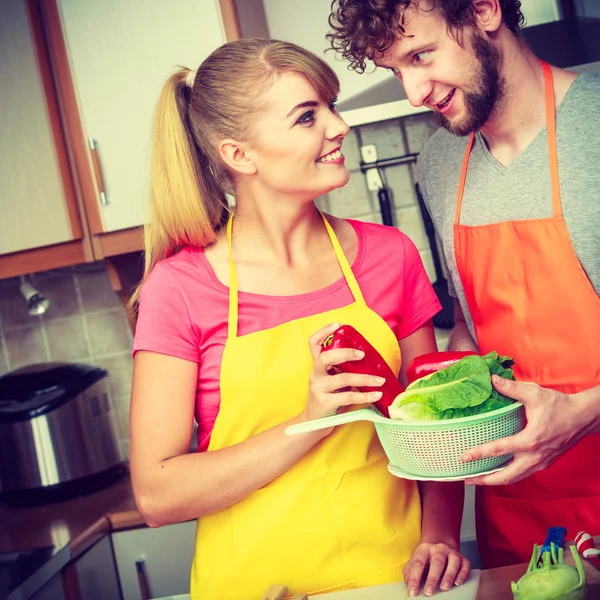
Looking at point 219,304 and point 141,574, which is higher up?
point 219,304

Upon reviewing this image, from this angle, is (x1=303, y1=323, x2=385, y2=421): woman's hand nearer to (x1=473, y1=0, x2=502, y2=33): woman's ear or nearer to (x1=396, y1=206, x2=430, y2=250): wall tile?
(x1=473, y1=0, x2=502, y2=33): woman's ear

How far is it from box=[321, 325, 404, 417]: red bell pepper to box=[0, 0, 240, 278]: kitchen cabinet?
111 centimetres

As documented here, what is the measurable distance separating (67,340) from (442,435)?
180 centimetres

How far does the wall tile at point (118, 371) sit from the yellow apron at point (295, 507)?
4.15 feet

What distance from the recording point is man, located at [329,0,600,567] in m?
1.27

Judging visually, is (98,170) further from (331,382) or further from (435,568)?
(435,568)

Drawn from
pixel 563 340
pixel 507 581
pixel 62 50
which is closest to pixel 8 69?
pixel 62 50

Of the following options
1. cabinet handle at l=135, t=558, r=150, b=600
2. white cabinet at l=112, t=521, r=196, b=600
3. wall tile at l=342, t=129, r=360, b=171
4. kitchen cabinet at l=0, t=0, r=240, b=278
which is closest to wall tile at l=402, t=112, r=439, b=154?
wall tile at l=342, t=129, r=360, b=171

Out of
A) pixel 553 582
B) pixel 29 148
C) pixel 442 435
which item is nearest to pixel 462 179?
pixel 442 435

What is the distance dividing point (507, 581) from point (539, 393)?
0.80 feet

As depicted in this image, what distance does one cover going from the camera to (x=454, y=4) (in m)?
1.28

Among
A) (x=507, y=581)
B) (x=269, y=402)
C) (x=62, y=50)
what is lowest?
(x=507, y=581)

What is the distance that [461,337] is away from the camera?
4.97 ft

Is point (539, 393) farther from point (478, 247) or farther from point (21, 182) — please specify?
point (21, 182)
